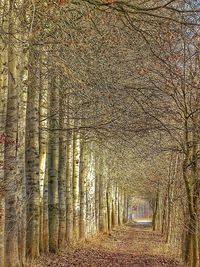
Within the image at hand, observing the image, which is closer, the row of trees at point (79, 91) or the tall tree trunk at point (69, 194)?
the row of trees at point (79, 91)

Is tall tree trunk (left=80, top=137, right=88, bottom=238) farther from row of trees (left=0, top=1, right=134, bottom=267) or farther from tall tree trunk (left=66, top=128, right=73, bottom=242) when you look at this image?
tall tree trunk (left=66, top=128, right=73, bottom=242)

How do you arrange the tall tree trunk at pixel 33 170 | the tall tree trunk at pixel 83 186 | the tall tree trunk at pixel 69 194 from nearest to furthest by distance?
the tall tree trunk at pixel 33 170, the tall tree trunk at pixel 69 194, the tall tree trunk at pixel 83 186

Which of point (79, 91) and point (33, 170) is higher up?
point (79, 91)

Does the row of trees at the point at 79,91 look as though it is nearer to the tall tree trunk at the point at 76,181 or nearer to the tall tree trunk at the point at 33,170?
the tall tree trunk at the point at 33,170

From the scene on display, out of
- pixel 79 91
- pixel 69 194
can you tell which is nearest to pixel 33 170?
pixel 79 91

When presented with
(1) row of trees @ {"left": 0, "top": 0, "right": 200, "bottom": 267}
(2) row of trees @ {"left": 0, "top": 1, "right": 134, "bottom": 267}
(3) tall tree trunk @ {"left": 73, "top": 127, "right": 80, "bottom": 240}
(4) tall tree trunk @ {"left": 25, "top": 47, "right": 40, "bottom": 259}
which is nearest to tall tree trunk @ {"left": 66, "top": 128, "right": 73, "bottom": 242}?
(2) row of trees @ {"left": 0, "top": 1, "right": 134, "bottom": 267}

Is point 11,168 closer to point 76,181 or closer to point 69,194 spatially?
point 69,194

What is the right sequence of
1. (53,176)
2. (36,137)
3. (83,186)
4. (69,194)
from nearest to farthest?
(36,137), (53,176), (69,194), (83,186)

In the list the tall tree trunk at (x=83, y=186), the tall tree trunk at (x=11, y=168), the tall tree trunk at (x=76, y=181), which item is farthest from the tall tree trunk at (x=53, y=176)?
the tall tree trunk at (x=83, y=186)

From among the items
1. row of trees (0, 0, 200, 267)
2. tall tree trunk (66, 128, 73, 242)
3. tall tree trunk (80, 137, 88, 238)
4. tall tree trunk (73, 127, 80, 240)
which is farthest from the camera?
tall tree trunk (80, 137, 88, 238)

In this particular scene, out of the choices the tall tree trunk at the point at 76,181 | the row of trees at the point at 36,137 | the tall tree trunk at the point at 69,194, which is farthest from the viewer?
the tall tree trunk at the point at 76,181

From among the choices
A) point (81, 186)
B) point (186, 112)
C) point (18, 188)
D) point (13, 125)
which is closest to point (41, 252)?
point (18, 188)

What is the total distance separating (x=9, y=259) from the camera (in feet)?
41.3

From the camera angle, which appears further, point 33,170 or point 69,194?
point 69,194
